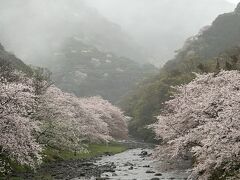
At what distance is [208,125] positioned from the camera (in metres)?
33.2

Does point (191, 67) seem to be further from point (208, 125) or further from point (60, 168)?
point (208, 125)

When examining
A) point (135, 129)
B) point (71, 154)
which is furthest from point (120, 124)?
point (71, 154)

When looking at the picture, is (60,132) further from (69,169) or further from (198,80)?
A: (198,80)

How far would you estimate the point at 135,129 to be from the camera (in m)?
148

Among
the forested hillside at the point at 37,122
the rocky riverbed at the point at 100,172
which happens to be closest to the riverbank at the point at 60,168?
the rocky riverbed at the point at 100,172

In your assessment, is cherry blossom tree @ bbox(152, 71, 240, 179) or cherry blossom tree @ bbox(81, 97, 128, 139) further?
cherry blossom tree @ bbox(81, 97, 128, 139)

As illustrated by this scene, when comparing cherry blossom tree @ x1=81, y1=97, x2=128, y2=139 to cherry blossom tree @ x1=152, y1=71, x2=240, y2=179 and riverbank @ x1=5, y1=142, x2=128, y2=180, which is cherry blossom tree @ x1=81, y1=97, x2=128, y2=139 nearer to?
riverbank @ x1=5, y1=142, x2=128, y2=180

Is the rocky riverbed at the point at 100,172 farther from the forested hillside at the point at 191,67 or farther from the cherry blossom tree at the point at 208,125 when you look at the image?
the forested hillside at the point at 191,67

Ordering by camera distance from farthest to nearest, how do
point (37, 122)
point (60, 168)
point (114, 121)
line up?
point (114, 121) < point (60, 168) < point (37, 122)


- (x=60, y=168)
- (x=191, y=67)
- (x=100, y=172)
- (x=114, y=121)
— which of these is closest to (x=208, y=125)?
(x=100, y=172)

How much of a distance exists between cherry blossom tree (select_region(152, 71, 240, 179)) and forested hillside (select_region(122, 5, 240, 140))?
59.9ft

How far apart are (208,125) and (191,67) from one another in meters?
113

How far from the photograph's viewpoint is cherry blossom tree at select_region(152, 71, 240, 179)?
28.6m

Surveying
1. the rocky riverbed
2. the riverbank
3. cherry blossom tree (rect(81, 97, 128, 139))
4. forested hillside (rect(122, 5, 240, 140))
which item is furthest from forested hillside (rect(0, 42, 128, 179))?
forested hillside (rect(122, 5, 240, 140))
